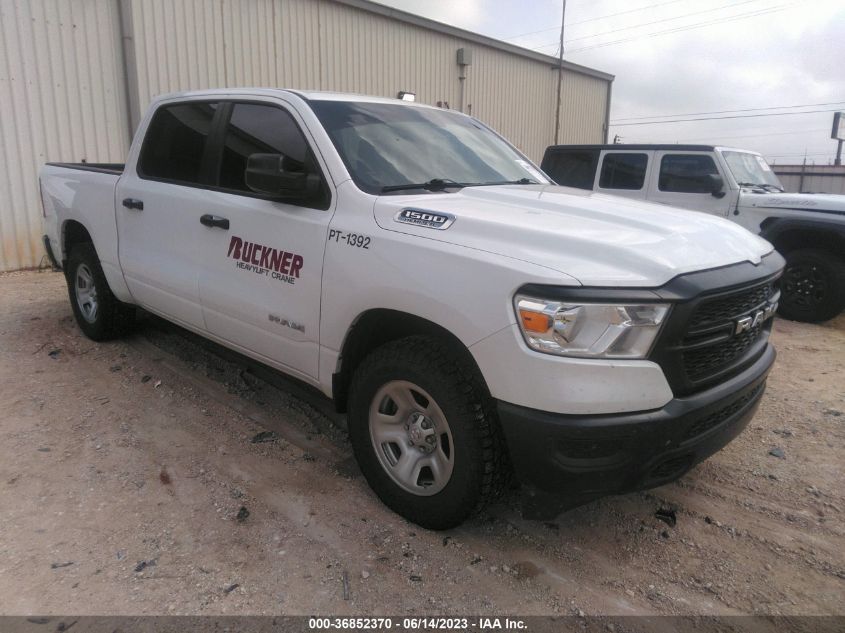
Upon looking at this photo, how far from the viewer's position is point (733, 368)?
2.63 metres

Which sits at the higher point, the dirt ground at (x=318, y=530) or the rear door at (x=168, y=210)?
the rear door at (x=168, y=210)

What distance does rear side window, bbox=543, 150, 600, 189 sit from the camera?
30.6 feet

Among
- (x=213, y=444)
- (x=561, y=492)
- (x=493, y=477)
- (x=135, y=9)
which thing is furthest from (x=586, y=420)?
(x=135, y=9)

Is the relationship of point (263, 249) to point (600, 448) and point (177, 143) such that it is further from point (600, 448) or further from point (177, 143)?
point (600, 448)

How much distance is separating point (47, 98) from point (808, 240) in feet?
31.2

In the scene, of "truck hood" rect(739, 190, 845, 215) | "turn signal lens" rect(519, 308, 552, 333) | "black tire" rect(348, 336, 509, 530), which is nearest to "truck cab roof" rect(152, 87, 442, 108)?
"black tire" rect(348, 336, 509, 530)

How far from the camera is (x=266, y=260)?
128 inches

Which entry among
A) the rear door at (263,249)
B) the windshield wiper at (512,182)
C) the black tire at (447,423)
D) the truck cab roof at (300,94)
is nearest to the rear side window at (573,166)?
the windshield wiper at (512,182)

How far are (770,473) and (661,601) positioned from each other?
143cm

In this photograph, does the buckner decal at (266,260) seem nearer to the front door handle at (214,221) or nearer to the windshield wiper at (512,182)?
the front door handle at (214,221)

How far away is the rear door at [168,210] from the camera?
383 cm

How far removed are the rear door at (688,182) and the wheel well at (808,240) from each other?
770mm

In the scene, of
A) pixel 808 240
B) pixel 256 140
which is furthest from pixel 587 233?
pixel 808 240

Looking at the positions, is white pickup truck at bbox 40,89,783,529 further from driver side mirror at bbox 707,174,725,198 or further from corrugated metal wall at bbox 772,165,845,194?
corrugated metal wall at bbox 772,165,845,194
